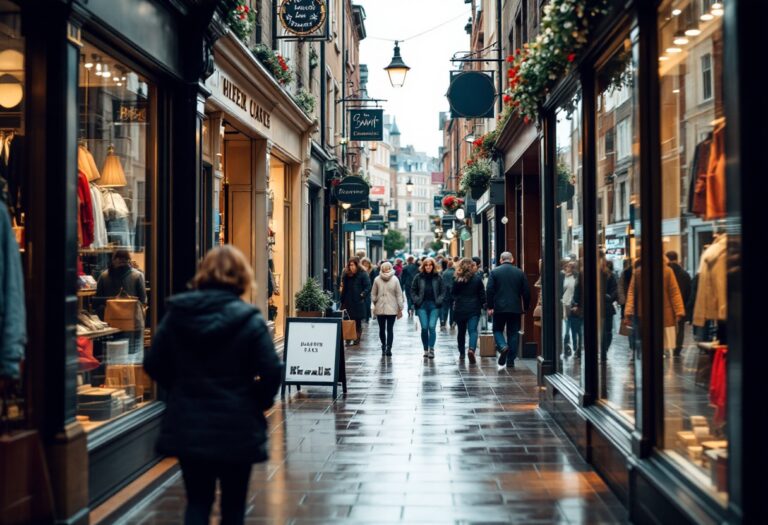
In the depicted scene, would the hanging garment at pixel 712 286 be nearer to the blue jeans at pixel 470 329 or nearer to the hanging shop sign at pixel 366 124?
the blue jeans at pixel 470 329

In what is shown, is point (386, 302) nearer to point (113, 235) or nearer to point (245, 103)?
point (245, 103)

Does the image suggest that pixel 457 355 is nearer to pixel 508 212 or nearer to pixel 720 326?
pixel 508 212

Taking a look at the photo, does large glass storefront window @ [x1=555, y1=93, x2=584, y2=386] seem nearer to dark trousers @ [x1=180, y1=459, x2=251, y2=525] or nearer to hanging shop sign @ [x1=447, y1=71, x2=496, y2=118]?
dark trousers @ [x1=180, y1=459, x2=251, y2=525]

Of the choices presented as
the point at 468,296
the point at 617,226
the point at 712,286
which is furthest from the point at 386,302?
the point at 712,286

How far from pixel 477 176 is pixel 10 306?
1909 centimetres

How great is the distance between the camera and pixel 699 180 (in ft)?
19.5

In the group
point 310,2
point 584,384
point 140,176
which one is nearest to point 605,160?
point 584,384

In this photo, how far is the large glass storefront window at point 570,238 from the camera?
942 cm

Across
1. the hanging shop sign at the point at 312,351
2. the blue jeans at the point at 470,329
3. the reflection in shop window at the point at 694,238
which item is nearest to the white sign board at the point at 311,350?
the hanging shop sign at the point at 312,351

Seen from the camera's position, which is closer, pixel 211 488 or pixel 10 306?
pixel 211 488

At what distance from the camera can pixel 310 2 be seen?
1548 centimetres

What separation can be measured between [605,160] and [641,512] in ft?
11.5

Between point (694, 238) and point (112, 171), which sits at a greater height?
point (112, 171)

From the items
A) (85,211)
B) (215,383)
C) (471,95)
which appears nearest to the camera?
(215,383)
